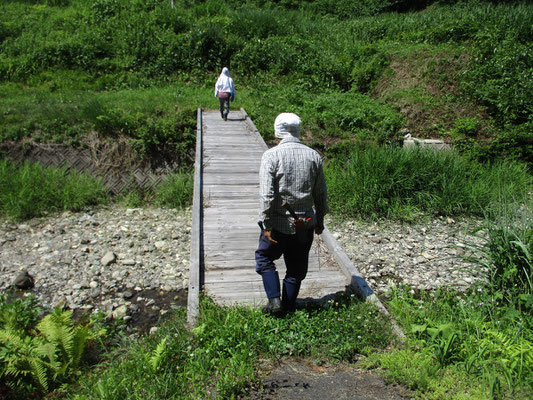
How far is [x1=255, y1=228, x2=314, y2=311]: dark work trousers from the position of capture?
367 centimetres

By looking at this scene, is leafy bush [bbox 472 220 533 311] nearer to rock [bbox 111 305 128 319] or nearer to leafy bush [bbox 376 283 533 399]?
leafy bush [bbox 376 283 533 399]

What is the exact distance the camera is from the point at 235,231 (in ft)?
18.8

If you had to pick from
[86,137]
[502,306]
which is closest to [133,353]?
[502,306]

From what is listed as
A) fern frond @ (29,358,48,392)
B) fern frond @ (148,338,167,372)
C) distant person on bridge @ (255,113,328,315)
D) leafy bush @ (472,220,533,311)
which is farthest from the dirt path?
fern frond @ (29,358,48,392)

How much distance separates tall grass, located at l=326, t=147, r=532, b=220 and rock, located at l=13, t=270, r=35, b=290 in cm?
554

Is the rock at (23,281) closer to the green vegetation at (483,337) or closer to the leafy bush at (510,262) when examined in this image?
the green vegetation at (483,337)

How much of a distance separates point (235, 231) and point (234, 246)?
0.42m

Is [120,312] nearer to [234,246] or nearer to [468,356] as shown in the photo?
[234,246]

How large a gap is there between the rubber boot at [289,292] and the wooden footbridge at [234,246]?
0.46 metres

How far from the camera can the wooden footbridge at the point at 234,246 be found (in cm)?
442

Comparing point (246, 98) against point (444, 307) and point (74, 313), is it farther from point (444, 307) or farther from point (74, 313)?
point (444, 307)

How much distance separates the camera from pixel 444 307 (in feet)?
13.6

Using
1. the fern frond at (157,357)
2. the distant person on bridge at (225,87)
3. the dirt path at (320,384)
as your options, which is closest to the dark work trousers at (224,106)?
the distant person on bridge at (225,87)

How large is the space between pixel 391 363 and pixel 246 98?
11496 millimetres
